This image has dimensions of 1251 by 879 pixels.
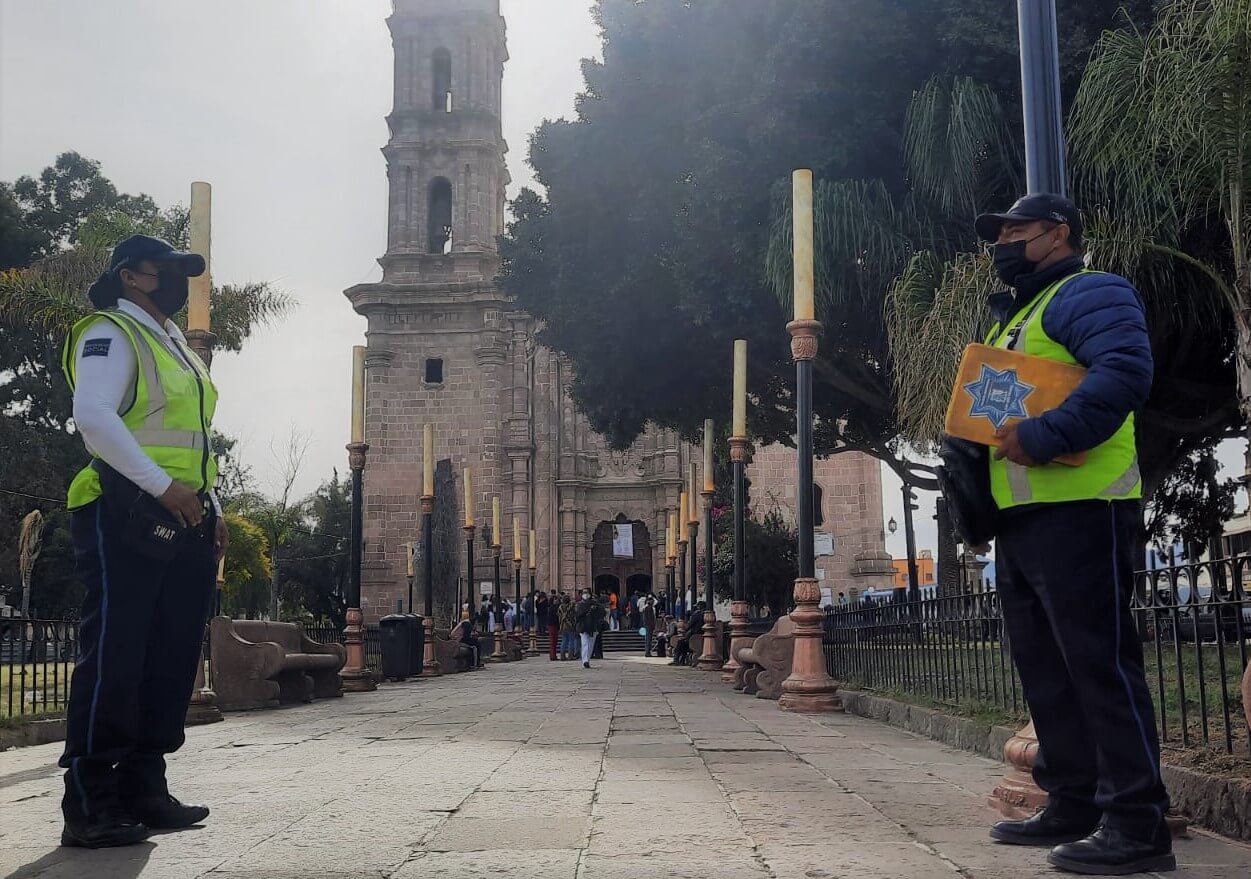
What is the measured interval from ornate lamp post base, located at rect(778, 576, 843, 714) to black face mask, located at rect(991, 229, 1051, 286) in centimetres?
569

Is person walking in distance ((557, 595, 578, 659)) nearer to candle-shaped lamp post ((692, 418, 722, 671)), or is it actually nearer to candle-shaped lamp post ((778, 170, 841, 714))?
candle-shaped lamp post ((692, 418, 722, 671))

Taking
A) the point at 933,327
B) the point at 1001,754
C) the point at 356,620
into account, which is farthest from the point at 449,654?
the point at 1001,754

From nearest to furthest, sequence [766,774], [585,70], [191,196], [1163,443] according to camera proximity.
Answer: [766,774] → [191,196] → [1163,443] → [585,70]

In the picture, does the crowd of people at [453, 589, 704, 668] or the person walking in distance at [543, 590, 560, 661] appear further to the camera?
the person walking in distance at [543, 590, 560, 661]

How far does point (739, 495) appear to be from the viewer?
1469cm

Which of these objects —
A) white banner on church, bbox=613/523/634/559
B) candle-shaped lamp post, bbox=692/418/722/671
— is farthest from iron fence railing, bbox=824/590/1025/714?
white banner on church, bbox=613/523/634/559

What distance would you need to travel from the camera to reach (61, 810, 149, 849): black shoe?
345 centimetres

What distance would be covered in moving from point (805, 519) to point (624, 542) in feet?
118

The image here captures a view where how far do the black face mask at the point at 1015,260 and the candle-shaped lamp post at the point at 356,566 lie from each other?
10.3 meters

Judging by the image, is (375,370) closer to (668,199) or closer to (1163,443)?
(668,199)

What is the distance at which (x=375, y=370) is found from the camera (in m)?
43.5

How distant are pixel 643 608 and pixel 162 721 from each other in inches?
1244

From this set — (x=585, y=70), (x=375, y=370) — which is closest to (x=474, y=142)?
(x=375, y=370)

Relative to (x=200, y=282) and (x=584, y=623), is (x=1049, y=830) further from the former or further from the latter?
(x=584, y=623)
